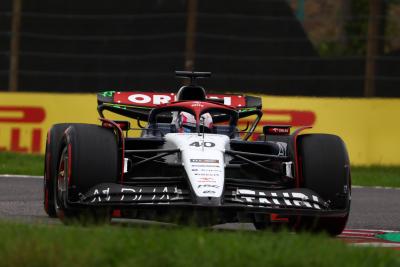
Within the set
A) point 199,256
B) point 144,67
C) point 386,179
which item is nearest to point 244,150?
point 199,256

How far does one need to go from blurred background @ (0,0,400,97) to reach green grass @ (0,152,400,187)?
1351 millimetres

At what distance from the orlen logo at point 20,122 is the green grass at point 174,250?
10.2 meters

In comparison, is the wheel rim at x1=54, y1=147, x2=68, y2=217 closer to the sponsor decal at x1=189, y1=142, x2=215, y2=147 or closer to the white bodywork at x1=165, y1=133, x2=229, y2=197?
the white bodywork at x1=165, y1=133, x2=229, y2=197

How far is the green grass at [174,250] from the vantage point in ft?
19.0

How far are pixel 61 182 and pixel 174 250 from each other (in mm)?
3364

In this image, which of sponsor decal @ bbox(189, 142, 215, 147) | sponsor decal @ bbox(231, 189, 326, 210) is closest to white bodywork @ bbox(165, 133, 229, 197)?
sponsor decal @ bbox(189, 142, 215, 147)

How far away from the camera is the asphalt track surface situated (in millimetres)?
10156

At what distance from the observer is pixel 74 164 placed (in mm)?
8609

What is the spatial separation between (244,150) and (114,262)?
12.8ft

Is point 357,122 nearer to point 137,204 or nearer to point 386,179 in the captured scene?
point 386,179

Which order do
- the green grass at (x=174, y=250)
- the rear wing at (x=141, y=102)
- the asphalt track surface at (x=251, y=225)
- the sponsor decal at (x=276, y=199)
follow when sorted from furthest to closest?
1. the rear wing at (x=141, y=102)
2. the asphalt track surface at (x=251, y=225)
3. the sponsor decal at (x=276, y=199)
4. the green grass at (x=174, y=250)

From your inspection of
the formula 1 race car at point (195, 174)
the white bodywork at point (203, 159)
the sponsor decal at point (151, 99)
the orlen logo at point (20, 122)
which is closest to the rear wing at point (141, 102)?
the sponsor decal at point (151, 99)

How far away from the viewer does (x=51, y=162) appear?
952 cm

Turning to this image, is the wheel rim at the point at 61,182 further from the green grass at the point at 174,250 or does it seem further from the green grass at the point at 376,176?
the green grass at the point at 376,176
